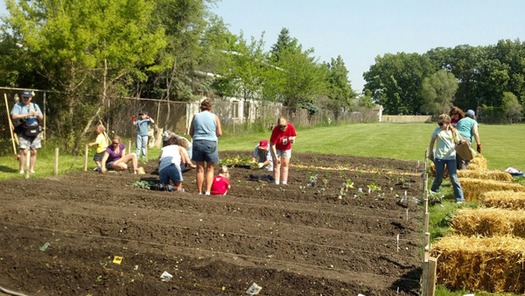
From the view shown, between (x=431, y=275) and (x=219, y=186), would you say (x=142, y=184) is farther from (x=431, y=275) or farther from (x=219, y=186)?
(x=431, y=275)

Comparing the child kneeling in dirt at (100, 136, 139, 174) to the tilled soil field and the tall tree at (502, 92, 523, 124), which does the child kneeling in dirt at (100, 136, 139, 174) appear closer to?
the tilled soil field

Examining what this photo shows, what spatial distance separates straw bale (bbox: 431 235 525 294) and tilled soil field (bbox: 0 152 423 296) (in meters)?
0.30

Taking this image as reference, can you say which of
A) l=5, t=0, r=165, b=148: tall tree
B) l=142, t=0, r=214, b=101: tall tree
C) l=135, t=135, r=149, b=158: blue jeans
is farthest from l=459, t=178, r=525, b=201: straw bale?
l=142, t=0, r=214, b=101: tall tree

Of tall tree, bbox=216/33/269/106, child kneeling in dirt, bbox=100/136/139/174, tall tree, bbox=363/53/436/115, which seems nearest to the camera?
child kneeling in dirt, bbox=100/136/139/174

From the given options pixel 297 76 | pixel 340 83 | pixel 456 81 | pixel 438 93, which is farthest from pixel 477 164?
pixel 456 81

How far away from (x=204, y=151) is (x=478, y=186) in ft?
16.6

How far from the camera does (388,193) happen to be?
34.2 ft

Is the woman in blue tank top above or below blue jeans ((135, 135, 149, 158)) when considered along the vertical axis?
above

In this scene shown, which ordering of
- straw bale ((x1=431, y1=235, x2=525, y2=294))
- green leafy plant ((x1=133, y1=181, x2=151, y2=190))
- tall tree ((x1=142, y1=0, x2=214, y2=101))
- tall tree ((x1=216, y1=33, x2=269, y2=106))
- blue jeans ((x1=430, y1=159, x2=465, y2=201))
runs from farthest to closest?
1. tall tree ((x1=216, y1=33, x2=269, y2=106))
2. tall tree ((x1=142, y1=0, x2=214, y2=101))
3. green leafy plant ((x1=133, y1=181, x2=151, y2=190))
4. blue jeans ((x1=430, y1=159, x2=465, y2=201))
5. straw bale ((x1=431, y1=235, x2=525, y2=294))

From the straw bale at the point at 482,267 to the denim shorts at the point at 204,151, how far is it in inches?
191

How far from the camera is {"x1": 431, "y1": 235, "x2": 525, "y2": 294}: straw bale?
17.6 feet

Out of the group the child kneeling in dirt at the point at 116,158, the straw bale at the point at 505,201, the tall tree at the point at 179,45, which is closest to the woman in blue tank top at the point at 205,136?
the child kneeling in dirt at the point at 116,158

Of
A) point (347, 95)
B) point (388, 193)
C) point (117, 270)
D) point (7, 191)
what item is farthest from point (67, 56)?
point (347, 95)

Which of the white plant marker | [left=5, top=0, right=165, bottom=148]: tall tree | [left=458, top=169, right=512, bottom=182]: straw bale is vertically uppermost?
[left=5, top=0, right=165, bottom=148]: tall tree
